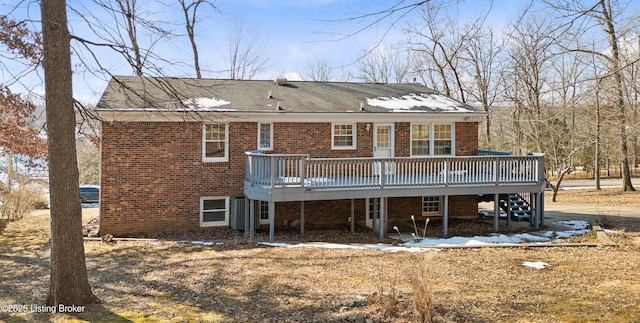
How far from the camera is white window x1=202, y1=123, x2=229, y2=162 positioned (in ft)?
44.1

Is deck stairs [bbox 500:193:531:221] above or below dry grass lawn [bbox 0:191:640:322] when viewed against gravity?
above

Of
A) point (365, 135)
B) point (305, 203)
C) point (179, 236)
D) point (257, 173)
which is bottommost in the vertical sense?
point (179, 236)

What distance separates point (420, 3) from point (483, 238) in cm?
960

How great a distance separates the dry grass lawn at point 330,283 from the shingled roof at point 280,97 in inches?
180

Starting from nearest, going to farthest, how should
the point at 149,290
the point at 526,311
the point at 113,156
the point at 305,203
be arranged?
the point at 526,311 → the point at 149,290 → the point at 113,156 → the point at 305,203

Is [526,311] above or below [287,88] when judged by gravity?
below

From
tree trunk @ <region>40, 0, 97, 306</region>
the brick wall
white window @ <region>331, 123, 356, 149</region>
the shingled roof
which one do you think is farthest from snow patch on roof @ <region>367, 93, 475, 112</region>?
tree trunk @ <region>40, 0, 97, 306</region>

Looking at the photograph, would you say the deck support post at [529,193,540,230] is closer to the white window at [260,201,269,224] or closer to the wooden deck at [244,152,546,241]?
the wooden deck at [244,152,546,241]

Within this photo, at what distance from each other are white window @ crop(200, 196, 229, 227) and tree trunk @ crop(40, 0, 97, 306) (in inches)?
290

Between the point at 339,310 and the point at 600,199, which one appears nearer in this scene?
the point at 339,310

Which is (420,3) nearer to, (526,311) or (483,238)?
(526,311)

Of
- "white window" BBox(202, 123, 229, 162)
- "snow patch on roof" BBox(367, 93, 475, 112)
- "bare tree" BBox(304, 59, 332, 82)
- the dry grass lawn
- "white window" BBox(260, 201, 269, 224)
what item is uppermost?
"bare tree" BBox(304, 59, 332, 82)

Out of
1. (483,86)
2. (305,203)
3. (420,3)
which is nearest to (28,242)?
(305,203)

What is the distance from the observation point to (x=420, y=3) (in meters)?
4.14
